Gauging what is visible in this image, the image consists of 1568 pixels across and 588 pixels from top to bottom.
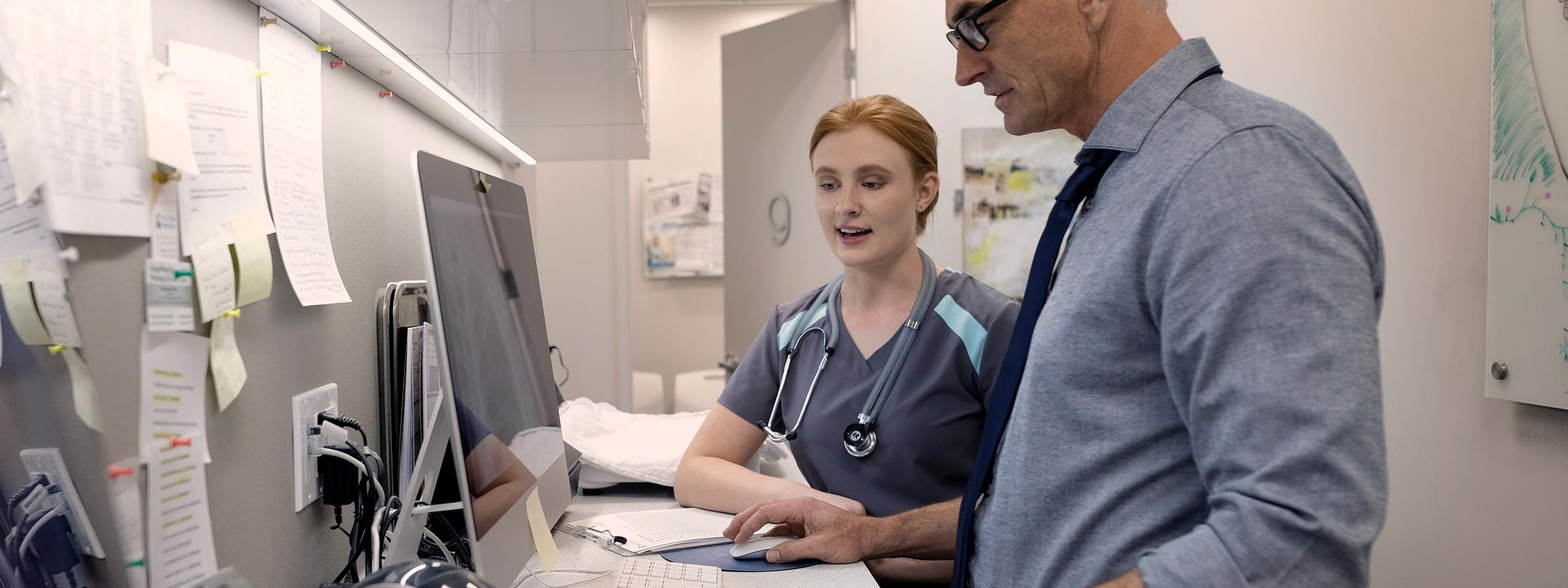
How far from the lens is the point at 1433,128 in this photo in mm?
1705

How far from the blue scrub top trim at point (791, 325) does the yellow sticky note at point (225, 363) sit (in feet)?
2.87

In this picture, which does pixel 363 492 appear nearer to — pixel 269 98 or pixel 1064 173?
pixel 269 98

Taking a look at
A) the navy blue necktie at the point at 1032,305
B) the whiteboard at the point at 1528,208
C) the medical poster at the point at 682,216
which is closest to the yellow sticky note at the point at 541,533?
the navy blue necktie at the point at 1032,305

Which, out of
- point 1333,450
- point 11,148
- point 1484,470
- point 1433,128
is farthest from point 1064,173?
point 11,148

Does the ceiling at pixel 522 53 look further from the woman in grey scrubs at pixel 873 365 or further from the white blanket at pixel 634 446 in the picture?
the white blanket at pixel 634 446

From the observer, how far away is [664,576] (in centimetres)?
104

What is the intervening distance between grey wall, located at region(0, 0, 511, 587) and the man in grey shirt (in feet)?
2.27

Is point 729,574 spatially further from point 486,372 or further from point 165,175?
point 165,175

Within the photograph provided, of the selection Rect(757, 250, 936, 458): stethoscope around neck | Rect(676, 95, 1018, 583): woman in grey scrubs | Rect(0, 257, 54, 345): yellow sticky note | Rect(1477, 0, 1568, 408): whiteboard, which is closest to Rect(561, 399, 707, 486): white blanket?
Rect(676, 95, 1018, 583): woman in grey scrubs

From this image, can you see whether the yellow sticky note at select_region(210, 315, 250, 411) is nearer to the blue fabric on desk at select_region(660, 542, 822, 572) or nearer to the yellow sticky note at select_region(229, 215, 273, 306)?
the yellow sticky note at select_region(229, 215, 273, 306)

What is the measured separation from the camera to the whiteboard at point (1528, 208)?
136 centimetres

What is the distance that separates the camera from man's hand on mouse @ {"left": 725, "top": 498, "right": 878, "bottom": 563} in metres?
1.13

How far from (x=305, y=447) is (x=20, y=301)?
0.39 metres

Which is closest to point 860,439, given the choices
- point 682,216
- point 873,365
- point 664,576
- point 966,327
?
point 873,365
